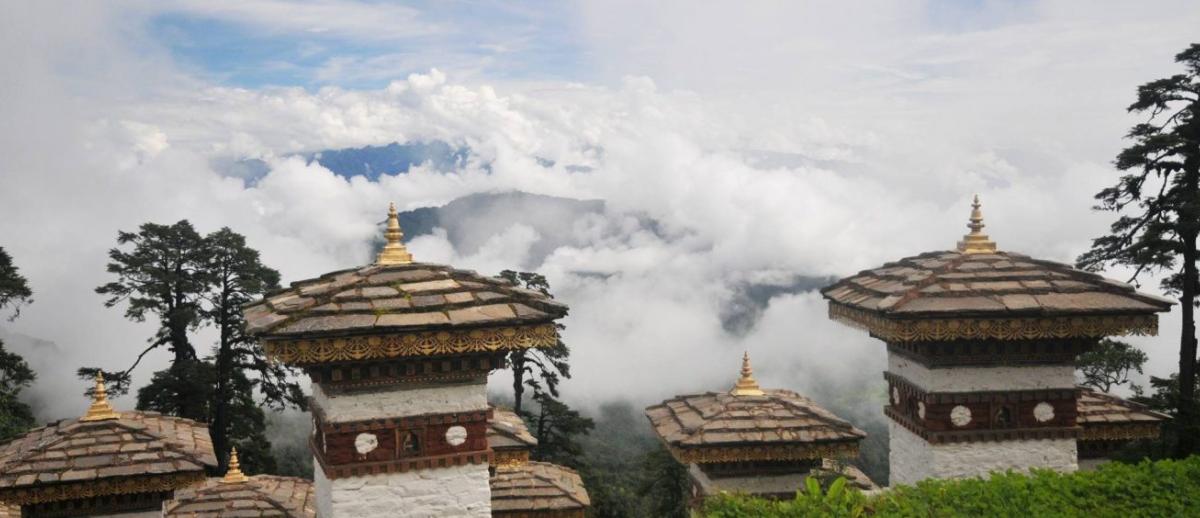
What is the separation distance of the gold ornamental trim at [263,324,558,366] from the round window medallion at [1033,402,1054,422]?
4963mm

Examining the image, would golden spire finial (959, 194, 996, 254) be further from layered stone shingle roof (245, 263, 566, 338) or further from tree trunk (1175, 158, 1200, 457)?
tree trunk (1175, 158, 1200, 457)

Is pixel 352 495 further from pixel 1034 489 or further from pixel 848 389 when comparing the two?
pixel 848 389

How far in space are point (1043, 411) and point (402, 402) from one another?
6.16m

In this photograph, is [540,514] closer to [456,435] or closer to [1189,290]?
[456,435]

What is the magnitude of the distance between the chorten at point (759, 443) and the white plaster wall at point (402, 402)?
351cm

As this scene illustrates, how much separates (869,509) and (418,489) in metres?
3.73

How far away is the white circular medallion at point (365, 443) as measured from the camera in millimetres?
7203

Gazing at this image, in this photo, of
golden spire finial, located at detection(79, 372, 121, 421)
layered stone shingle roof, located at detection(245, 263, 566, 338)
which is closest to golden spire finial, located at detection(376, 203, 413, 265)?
layered stone shingle roof, located at detection(245, 263, 566, 338)

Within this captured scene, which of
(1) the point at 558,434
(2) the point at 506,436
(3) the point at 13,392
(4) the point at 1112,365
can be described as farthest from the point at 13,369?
(4) the point at 1112,365

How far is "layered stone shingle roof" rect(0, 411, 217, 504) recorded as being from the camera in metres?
10.3

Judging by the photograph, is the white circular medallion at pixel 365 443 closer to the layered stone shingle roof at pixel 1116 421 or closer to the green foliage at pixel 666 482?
the layered stone shingle roof at pixel 1116 421

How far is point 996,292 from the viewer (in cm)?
823

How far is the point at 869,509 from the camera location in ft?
23.0

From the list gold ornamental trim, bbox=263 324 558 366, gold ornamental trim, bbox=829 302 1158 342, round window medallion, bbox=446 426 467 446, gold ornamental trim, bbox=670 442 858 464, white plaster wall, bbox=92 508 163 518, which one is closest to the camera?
gold ornamental trim, bbox=263 324 558 366
